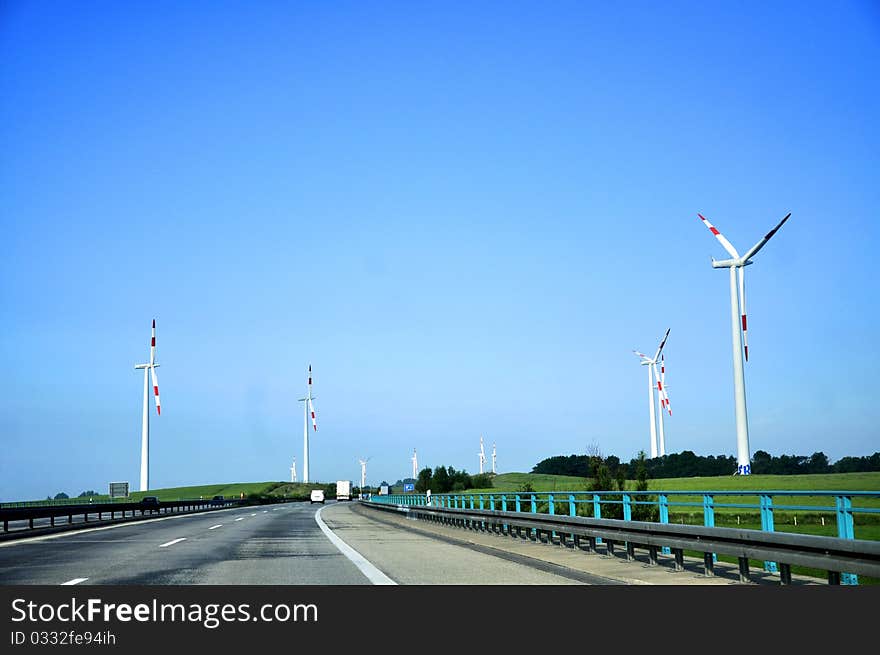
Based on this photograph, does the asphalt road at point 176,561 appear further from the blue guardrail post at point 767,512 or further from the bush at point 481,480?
the bush at point 481,480

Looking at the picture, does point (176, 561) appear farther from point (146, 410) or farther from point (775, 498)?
point (146, 410)

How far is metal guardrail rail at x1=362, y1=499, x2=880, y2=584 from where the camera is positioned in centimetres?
995

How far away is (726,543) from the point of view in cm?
A: 1296

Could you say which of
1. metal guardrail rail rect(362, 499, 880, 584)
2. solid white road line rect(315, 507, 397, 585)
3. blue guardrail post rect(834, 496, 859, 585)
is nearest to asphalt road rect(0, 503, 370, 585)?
solid white road line rect(315, 507, 397, 585)

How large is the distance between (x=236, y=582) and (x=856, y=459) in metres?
85.8

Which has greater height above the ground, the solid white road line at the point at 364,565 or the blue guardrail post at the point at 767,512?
the blue guardrail post at the point at 767,512

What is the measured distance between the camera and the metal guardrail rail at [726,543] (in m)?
9.95

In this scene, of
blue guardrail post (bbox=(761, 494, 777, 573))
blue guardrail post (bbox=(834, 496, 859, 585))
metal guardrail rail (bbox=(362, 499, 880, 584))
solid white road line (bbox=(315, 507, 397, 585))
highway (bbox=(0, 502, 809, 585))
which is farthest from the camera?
highway (bbox=(0, 502, 809, 585))

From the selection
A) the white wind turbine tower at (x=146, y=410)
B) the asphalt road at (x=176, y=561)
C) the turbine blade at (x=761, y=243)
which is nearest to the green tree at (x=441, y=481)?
the white wind turbine tower at (x=146, y=410)

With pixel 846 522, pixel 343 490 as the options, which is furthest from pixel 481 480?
pixel 846 522

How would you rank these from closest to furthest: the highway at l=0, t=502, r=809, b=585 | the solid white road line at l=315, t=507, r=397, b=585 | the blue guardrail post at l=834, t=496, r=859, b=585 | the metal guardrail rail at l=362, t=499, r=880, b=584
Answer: the metal guardrail rail at l=362, t=499, r=880, b=584
the blue guardrail post at l=834, t=496, r=859, b=585
the solid white road line at l=315, t=507, r=397, b=585
the highway at l=0, t=502, r=809, b=585

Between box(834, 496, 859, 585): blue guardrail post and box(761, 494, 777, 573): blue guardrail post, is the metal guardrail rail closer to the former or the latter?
box(834, 496, 859, 585): blue guardrail post

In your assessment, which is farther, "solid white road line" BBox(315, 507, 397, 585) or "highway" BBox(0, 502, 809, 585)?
"highway" BBox(0, 502, 809, 585)
